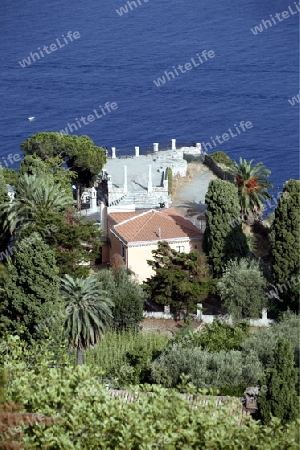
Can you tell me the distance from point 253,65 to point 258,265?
244ft

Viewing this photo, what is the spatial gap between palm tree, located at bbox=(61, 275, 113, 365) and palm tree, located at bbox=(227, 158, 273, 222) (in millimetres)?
12805

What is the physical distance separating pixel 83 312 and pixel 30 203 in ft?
27.6

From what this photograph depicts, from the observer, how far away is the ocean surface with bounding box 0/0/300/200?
10638 centimetres

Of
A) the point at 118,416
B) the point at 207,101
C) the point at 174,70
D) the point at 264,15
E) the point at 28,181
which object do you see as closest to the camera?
the point at 118,416

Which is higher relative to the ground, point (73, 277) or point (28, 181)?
point (28, 181)

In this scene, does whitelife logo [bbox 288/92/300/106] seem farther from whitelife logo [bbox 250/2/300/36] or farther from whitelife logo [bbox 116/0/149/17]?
whitelife logo [bbox 116/0/149/17]

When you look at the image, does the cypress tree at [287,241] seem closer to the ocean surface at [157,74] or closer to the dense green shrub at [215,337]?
the dense green shrub at [215,337]

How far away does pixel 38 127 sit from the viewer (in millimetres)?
107750

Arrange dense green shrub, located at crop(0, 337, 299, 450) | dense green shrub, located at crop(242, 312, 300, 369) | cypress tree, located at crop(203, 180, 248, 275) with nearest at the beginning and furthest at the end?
1. dense green shrub, located at crop(0, 337, 299, 450)
2. dense green shrub, located at crop(242, 312, 300, 369)
3. cypress tree, located at crop(203, 180, 248, 275)

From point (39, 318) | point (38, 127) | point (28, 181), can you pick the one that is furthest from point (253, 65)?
point (39, 318)

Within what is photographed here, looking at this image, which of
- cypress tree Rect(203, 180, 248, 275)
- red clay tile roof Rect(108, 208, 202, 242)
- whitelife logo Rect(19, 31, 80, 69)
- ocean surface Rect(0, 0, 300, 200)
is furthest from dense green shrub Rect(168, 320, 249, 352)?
whitelife logo Rect(19, 31, 80, 69)

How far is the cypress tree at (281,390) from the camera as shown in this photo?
4194cm

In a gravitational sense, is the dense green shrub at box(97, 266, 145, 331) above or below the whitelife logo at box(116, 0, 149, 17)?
below

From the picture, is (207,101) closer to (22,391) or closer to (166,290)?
(166,290)
